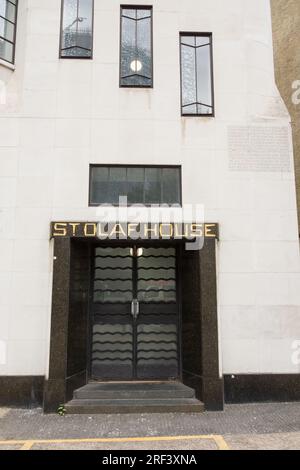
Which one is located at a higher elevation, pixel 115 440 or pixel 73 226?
pixel 73 226

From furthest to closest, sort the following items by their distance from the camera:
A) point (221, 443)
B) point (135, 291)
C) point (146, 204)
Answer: point (135, 291), point (146, 204), point (221, 443)

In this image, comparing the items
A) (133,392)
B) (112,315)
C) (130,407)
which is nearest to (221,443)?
(130,407)

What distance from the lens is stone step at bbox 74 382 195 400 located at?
7.92 m

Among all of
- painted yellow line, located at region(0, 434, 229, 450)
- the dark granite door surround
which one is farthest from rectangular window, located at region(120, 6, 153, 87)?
painted yellow line, located at region(0, 434, 229, 450)

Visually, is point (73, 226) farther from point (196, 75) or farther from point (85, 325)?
point (196, 75)

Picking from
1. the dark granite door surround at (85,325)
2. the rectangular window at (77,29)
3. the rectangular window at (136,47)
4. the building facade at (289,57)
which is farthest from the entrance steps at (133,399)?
the building facade at (289,57)

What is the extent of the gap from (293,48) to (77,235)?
11398 mm

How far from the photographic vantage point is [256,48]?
9242mm

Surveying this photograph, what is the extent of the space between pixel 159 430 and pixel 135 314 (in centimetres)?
280

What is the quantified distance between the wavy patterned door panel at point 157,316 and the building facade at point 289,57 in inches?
269

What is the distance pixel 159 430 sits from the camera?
21.6ft

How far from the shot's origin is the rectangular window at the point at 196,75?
9.09 m
